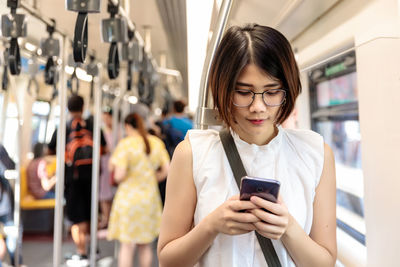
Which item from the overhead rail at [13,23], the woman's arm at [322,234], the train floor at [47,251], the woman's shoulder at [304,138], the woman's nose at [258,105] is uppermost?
the overhead rail at [13,23]

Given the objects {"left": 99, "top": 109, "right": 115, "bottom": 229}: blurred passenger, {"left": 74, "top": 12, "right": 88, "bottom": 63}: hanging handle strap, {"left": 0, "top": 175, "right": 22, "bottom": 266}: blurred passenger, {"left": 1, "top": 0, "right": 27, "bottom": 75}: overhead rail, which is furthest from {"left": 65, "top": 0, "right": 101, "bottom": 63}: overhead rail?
{"left": 99, "top": 109, "right": 115, "bottom": 229}: blurred passenger

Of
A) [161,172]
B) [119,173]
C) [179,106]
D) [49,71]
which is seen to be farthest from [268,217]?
[179,106]

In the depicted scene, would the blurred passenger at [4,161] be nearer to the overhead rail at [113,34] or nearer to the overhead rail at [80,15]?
the overhead rail at [113,34]

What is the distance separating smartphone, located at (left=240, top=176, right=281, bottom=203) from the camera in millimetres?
687

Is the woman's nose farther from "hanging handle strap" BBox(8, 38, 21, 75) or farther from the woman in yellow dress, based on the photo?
the woman in yellow dress

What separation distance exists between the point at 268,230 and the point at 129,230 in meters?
2.41

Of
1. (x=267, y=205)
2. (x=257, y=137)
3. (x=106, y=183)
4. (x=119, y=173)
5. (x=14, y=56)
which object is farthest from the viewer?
(x=106, y=183)

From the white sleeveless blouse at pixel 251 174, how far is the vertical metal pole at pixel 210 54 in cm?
21

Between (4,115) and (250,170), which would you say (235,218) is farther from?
(4,115)

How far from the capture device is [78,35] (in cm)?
122

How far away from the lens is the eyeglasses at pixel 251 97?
2.61ft

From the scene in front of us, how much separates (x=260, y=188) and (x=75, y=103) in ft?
9.36

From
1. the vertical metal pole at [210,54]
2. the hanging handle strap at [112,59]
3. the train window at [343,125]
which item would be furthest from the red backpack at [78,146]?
the vertical metal pole at [210,54]

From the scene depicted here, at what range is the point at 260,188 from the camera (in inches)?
27.3
